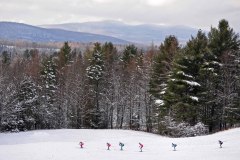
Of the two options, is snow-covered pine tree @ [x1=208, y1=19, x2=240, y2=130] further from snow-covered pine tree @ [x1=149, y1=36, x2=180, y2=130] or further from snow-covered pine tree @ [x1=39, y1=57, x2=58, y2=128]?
snow-covered pine tree @ [x1=39, y1=57, x2=58, y2=128]

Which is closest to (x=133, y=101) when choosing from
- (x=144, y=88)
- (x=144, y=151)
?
(x=144, y=88)

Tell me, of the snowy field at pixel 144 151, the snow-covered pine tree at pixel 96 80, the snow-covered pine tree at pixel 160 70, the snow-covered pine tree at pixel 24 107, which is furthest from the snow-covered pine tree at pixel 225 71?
the snow-covered pine tree at pixel 24 107

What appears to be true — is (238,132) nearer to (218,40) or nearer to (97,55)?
(218,40)

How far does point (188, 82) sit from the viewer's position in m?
40.7

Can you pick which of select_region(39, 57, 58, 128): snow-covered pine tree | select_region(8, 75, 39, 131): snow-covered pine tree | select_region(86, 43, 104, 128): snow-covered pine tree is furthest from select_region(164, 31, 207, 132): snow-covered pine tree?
select_region(39, 57, 58, 128): snow-covered pine tree

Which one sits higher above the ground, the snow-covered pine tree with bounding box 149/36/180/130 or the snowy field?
the snow-covered pine tree with bounding box 149/36/180/130

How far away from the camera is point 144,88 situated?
58.4m

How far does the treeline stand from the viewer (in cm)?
4141

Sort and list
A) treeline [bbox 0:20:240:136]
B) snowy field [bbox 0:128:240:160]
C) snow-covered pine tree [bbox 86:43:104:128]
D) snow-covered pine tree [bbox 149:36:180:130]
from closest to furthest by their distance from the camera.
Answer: snowy field [bbox 0:128:240:160]
treeline [bbox 0:20:240:136]
snow-covered pine tree [bbox 149:36:180:130]
snow-covered pine tree [bbox 86:43:104:128]

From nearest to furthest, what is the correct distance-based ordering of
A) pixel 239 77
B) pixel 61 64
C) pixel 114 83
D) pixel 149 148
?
1. pixel 149 148
2. pixel 239 77
3. pixel 114 83
4. pixel 61 64

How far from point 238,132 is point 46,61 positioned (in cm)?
3967

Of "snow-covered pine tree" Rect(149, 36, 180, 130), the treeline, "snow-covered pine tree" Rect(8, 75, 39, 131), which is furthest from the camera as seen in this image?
"snow-covered pine tree" Rect(149, 36, 180, 130)

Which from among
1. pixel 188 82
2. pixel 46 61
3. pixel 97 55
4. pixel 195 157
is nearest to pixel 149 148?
pixel 195 157

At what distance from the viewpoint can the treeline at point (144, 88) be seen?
136 ft
